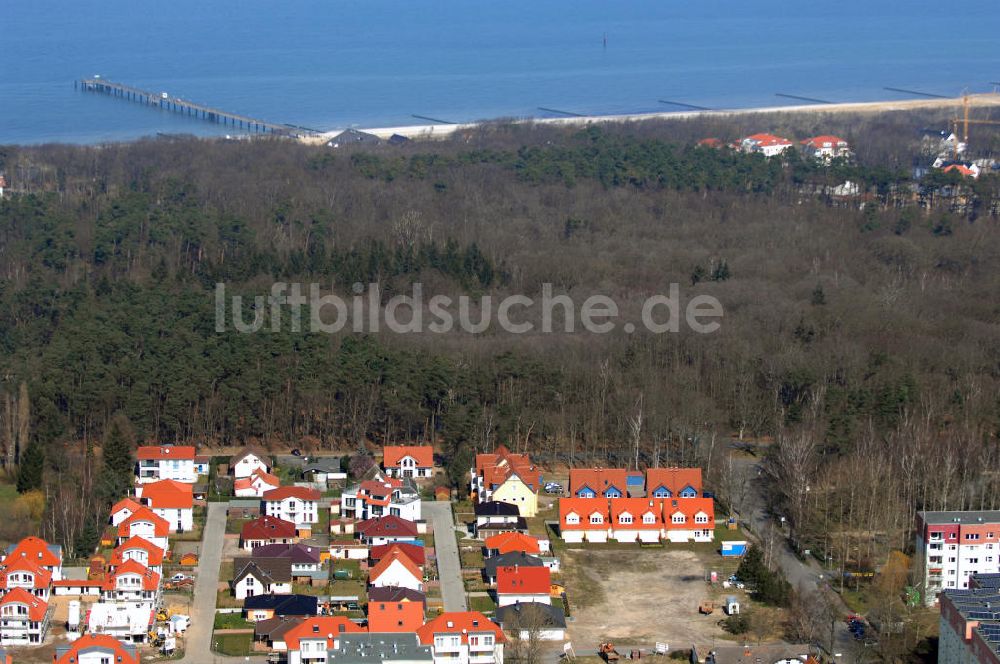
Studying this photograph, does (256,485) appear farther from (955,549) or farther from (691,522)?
(955,549)

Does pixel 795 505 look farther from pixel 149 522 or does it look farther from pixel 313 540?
pixel 149 522

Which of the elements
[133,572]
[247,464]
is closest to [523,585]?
[133,572]

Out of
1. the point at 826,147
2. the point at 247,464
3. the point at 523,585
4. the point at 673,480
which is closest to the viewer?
the point at 523,585

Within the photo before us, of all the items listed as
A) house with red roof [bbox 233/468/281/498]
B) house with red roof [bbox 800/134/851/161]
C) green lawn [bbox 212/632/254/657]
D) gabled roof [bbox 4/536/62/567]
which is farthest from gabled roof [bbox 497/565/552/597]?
house with red roof [bbox 800/134/851/161]

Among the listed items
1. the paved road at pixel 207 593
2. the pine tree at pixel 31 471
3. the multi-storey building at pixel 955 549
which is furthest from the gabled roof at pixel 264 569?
the multi-storey building at pixel 955 549

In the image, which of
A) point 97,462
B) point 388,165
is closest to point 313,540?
point 97,462

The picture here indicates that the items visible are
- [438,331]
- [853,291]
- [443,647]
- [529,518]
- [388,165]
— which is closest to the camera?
[443,647]
